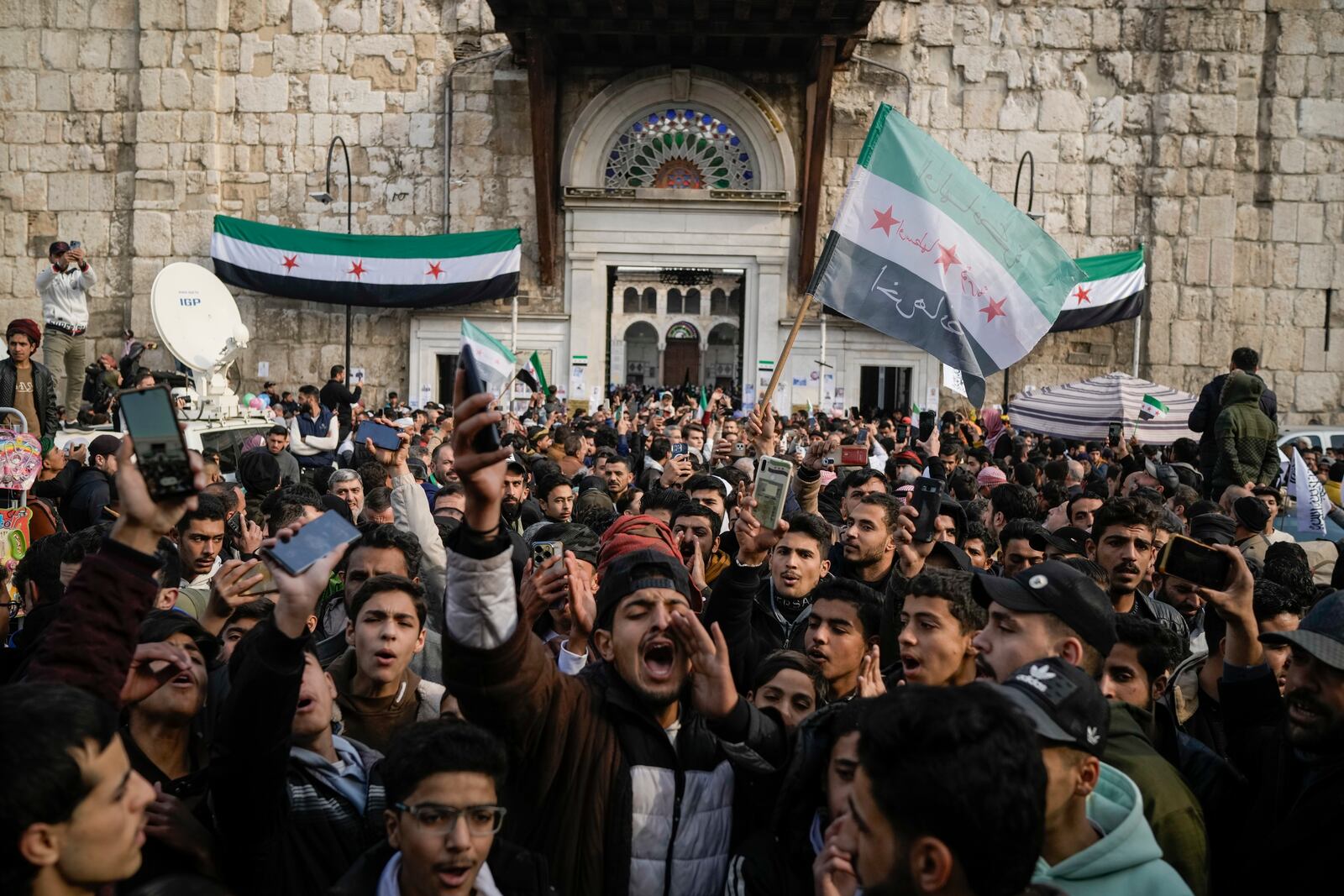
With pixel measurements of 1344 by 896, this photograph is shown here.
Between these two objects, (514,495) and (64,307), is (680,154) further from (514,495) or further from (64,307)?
(514,495)

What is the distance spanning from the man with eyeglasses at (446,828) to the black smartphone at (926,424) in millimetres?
13154

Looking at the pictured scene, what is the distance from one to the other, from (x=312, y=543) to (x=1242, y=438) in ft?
24.9

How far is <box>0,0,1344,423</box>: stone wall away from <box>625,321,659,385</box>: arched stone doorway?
48.3 meters

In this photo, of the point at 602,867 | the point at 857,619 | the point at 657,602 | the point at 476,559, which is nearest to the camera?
the point at 476,559

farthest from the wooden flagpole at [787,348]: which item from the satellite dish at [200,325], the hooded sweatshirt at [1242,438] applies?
the satellite dish at [200,325]

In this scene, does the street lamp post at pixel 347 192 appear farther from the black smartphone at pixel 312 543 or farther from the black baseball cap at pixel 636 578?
the black smartphone at pixel 312 543

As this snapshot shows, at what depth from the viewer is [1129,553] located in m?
4.75

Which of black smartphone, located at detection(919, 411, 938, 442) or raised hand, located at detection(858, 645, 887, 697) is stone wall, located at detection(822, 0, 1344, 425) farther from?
raised hand, located at detection(858, 645, 887, 697)

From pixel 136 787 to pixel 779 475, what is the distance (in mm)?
2702

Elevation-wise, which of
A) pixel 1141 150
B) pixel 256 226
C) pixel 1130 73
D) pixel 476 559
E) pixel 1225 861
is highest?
pixel 1130 73

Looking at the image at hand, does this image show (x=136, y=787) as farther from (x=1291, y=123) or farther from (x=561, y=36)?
(x=1291, y=123)

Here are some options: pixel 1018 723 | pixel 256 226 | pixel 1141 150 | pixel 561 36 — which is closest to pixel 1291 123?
pixel 1141 150

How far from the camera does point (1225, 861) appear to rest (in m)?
2.73

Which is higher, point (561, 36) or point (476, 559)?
point (561, 36)
